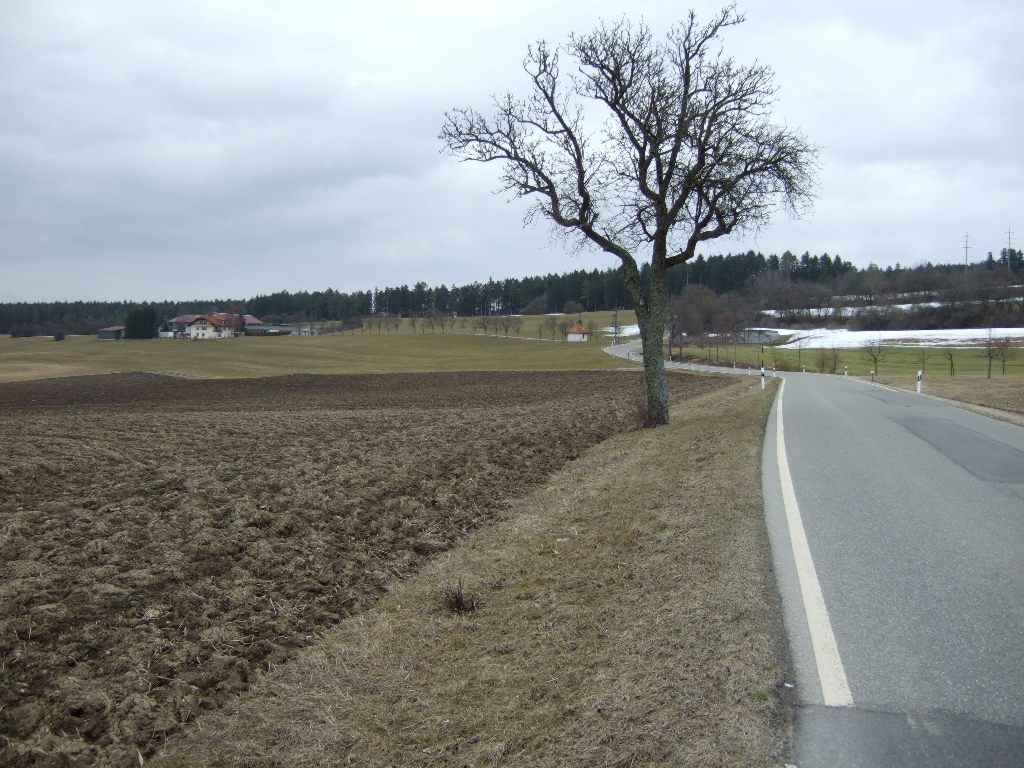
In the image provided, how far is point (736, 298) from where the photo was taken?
125000mm

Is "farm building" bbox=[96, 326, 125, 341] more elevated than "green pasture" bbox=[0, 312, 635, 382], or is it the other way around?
"farm building" bbox=[96, 326, 125, 341]

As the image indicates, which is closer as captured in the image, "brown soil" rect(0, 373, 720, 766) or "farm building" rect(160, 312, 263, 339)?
"brown soil" rect(0, 373, 720, 766)

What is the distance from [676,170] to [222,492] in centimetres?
1229

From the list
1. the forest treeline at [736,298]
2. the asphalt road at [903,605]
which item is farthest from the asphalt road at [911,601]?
the forest treeline at [736,298]

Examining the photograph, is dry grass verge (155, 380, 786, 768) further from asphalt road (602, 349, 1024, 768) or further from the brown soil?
the brown soil

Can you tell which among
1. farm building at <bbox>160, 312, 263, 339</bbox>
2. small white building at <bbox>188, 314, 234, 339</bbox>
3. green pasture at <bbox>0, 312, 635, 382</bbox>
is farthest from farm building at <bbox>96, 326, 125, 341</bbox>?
Answer: green pasture at <bbox>0, 312, 635, 382</bbox>

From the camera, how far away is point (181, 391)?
3738 cm

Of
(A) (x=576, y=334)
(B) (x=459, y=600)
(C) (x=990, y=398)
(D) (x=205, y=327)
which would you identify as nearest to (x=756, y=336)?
(A) (x=576, y=334)

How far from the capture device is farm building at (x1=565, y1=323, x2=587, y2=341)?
12350 centimetres

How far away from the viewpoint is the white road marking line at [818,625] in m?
3.95

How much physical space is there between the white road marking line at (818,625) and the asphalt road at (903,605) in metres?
0.01

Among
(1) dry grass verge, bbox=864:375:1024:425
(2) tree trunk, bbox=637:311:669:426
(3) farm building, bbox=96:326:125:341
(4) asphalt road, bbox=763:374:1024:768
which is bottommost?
(1) dry grass verge, bbox=864:375:1024:425

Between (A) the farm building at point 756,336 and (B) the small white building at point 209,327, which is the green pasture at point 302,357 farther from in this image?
(B) the small white building at point 209,327

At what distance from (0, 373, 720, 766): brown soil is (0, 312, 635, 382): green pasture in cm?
4422
